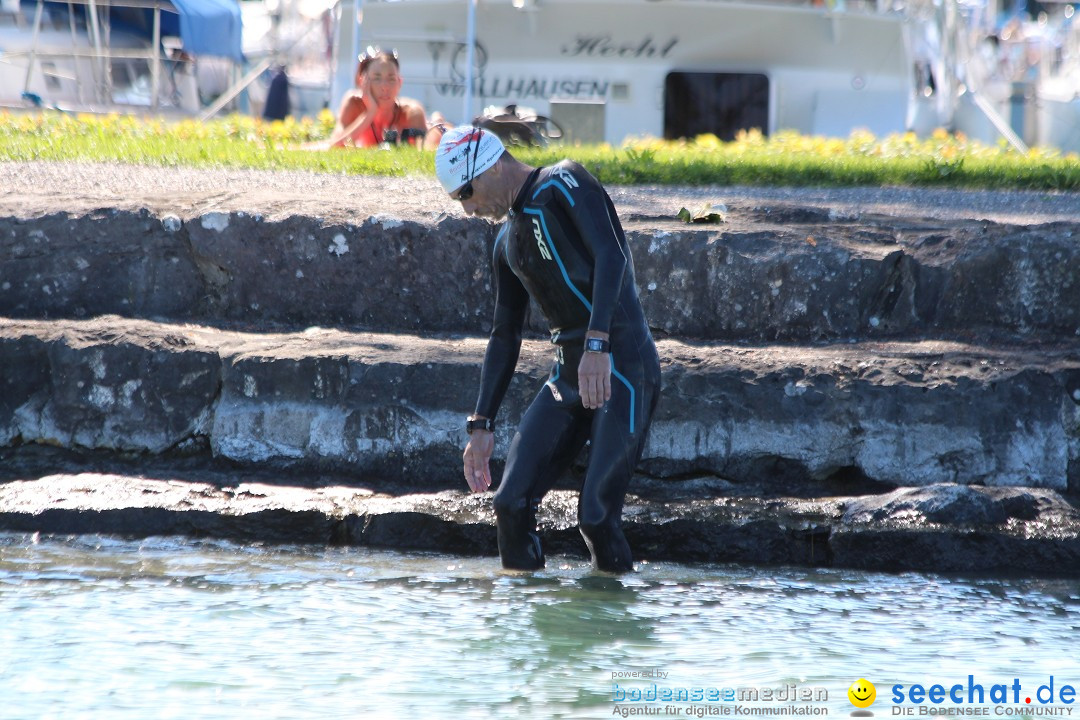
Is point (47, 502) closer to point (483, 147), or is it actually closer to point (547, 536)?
point (547, 536)

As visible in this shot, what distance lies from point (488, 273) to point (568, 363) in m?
2.11

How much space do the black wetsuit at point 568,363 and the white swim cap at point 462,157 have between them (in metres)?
0.18

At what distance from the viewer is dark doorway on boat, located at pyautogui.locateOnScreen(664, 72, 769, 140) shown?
15070 millimetres

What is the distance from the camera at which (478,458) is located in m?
4.84

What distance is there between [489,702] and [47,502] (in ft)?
9.27

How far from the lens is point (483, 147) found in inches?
182

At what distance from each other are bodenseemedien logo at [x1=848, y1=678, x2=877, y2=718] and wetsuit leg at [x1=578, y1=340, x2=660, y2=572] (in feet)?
3.76

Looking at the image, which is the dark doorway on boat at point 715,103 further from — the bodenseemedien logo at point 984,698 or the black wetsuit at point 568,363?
the bodenseemedien logo at point 984,698

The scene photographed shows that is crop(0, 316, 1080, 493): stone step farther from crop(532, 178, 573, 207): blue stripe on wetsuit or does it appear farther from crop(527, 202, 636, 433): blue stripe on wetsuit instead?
crop(532, 178, 573, 207): blue stripe on wetsuit

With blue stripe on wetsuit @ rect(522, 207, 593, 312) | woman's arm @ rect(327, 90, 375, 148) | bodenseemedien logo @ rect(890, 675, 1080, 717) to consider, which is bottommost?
bodenseemedien logo @ rect(890, 675, 1080, 717)

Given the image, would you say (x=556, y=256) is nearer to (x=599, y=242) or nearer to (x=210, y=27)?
(x=599, y=242)

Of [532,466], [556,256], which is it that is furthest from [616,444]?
[556,256]

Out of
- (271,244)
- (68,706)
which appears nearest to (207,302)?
(271,244)

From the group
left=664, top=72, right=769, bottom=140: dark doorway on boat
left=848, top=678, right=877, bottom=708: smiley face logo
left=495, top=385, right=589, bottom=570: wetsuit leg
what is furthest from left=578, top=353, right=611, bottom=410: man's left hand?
left=664, top=72, right=769, bottom=140: dark doorway on boat
